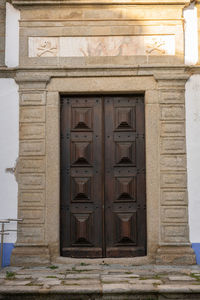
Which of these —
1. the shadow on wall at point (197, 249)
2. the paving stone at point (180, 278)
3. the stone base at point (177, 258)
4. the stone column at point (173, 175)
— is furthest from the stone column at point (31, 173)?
the shadow on wall at point (197, 249)

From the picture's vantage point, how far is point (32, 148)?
6926 millimetres

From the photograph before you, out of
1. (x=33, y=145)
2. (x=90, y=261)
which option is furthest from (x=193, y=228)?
(x=33, y=145)

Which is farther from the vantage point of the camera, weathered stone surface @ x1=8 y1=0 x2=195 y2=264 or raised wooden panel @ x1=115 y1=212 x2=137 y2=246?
raised wooden panel @ x1=115 y1=212 x2=137 y2=246

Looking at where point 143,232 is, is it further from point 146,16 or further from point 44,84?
point 146,16

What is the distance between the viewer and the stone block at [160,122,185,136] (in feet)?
22.7

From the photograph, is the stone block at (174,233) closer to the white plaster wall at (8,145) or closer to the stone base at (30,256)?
the stone base at (30,256)

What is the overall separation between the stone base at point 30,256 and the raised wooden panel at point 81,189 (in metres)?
0.85

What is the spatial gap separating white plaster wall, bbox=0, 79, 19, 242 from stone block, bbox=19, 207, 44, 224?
0.12 m

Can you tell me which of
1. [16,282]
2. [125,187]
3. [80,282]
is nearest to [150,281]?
[80,282]

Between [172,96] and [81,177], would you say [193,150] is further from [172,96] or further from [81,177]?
[81,177]

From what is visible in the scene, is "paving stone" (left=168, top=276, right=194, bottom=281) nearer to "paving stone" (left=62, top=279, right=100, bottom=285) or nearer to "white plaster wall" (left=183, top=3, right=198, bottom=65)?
"paving stone" (left=62, top=279, right=100, bottom=285)

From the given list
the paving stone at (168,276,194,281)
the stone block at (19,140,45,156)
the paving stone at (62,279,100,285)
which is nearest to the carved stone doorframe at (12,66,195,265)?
the stone block at (19,140,45,156)

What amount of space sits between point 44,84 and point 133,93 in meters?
1.31

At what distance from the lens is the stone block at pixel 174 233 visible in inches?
266
